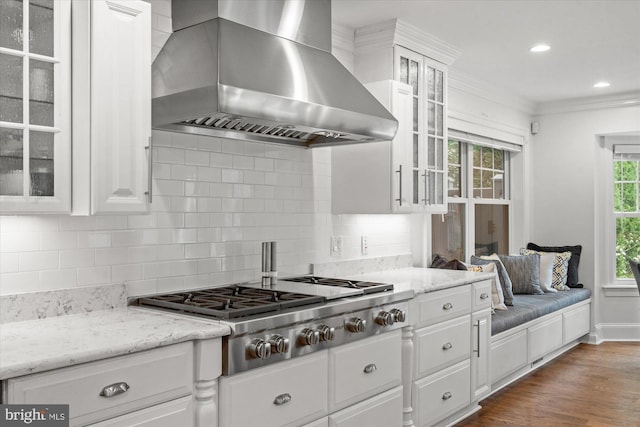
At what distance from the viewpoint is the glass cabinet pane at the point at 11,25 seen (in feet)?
6.27

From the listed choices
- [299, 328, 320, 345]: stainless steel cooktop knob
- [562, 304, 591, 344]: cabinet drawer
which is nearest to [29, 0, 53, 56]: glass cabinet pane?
[299, 328, 320, 345]: stainless steel cooktop knob

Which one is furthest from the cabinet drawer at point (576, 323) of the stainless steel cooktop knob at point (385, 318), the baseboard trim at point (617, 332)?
the stainless steel cooktop knob at point (385, 318)

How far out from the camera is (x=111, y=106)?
2.16 m

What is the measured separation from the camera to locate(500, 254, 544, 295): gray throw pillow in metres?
5.57

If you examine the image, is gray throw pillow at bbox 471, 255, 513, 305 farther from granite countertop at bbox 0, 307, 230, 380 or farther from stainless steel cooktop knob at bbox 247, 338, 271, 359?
granite countertop at bbox 0, 307, 230, 380

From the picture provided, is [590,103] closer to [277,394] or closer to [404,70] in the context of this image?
[404,70]

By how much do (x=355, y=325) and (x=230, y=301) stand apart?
1.96 feet

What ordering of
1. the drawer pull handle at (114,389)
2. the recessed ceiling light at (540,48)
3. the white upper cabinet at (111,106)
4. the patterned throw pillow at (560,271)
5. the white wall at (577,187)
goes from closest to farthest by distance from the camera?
the drawer pull handle at (114,389), the white upper cabinet at (111,106), the recessed ceiling light at (540,48), the patterned throw pillow at (560,271), the white wall at (577,187)

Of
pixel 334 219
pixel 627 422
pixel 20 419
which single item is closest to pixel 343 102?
pixel 334 219

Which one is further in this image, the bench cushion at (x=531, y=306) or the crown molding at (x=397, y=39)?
the bench cushion at (x=531, y=306)

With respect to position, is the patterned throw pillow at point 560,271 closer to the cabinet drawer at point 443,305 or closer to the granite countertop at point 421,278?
the granite countertop at point 421,278

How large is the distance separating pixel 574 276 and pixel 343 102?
14.4 feet

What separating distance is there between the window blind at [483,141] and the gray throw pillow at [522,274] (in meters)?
1.14

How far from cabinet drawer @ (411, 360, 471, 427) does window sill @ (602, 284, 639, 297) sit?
10.8ft
